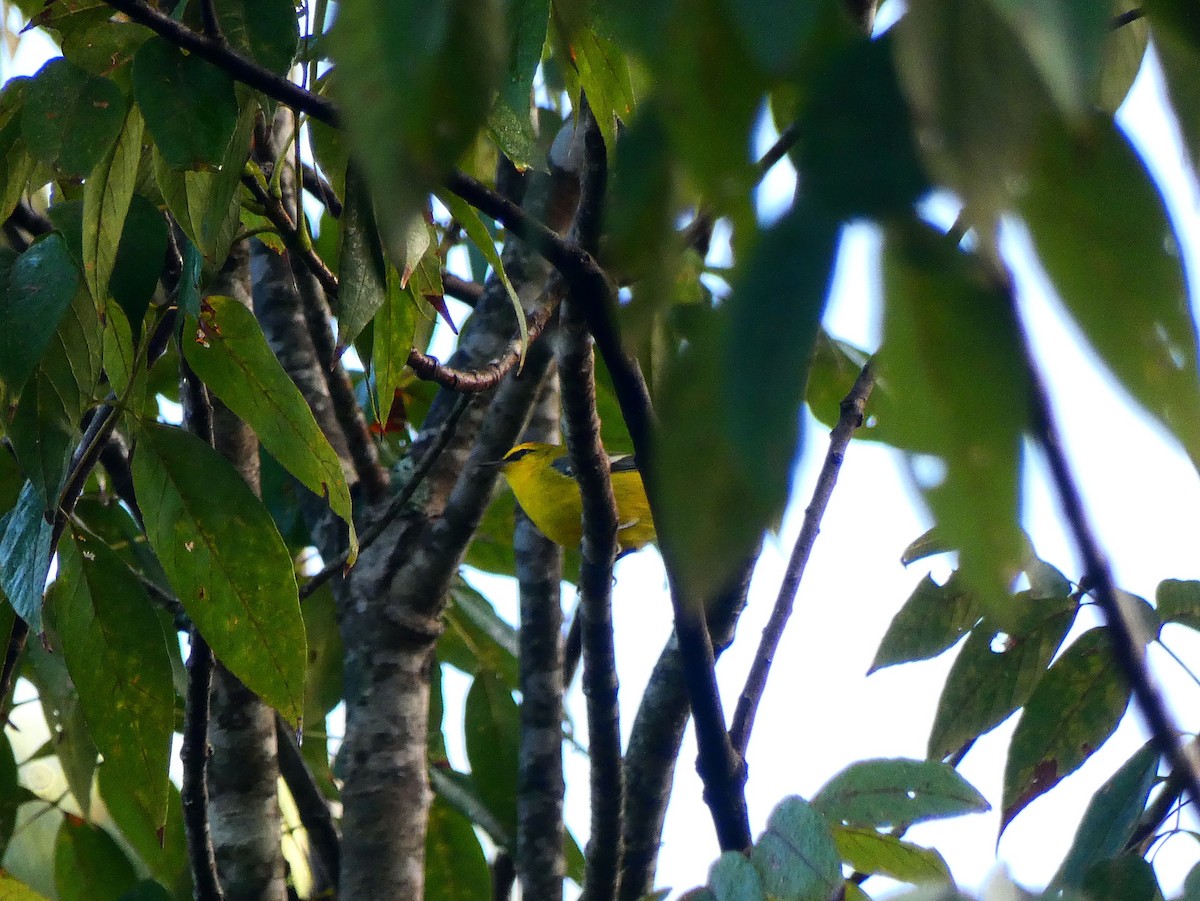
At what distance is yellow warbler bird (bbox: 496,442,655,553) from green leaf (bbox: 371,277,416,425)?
1.04m

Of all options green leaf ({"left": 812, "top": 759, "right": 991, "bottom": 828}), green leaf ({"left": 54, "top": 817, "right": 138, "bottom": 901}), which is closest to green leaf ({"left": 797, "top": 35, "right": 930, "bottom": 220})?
green leaf ({"left": 812, "top": 759, "right": 991, "bottom": 828})

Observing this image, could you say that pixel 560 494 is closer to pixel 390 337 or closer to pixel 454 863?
pixel 454 863

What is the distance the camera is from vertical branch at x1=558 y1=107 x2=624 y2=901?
3.62 feet

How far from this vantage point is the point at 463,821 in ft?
6.85

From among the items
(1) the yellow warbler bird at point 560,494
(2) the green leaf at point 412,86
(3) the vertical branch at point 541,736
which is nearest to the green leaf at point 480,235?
(2) the green leaf at point 412,86

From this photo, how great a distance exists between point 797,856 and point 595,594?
0.57 m

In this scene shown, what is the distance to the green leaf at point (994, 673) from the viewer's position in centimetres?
125

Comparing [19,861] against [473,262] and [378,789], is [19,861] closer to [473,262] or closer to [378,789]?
[378,789]

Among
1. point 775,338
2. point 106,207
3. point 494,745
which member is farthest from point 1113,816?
point 494,745

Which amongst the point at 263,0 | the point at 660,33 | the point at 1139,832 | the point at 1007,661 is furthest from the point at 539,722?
the point at 660,33

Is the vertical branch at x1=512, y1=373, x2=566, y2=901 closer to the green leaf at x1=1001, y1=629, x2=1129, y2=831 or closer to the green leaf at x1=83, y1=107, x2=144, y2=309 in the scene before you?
the green leaf at x1=1001, y1=629, x2=1129, y2=831

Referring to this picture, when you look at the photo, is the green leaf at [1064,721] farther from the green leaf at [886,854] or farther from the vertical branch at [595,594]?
the vertical branch at [595,594]

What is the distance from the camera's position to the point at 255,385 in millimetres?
1178

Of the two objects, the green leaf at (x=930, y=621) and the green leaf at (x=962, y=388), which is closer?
the green leaf at (x=962, y=388)
